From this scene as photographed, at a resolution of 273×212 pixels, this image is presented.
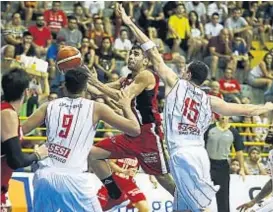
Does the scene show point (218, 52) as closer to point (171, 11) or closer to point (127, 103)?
point (171, 11)

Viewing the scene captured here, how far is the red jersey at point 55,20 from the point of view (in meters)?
19.9

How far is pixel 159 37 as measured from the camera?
20906 mm

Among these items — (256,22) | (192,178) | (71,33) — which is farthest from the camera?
(256,22)

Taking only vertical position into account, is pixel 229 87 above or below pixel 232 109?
below

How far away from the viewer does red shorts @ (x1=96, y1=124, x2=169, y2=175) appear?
12.4 metres

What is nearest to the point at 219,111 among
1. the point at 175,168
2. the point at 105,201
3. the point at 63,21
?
the point at 175,168

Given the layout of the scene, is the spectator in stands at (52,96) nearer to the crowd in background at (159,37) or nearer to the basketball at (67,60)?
the crowd in background at (159,37)

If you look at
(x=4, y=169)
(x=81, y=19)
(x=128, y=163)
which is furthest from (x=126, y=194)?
(x=81, y=19)

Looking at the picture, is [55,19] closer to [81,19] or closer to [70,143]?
[81,19]

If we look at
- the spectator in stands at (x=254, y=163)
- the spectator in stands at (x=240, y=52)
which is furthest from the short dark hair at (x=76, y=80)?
the spectator in stands at (x=240, y=52)

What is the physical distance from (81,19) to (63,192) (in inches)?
434

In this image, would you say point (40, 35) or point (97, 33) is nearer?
point (40, 35)

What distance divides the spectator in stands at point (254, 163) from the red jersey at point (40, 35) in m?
5.17

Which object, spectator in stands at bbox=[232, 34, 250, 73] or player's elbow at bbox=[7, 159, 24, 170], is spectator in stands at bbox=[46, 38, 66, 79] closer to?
spectator in stands at bbox=[232, 34, 250, 73]
